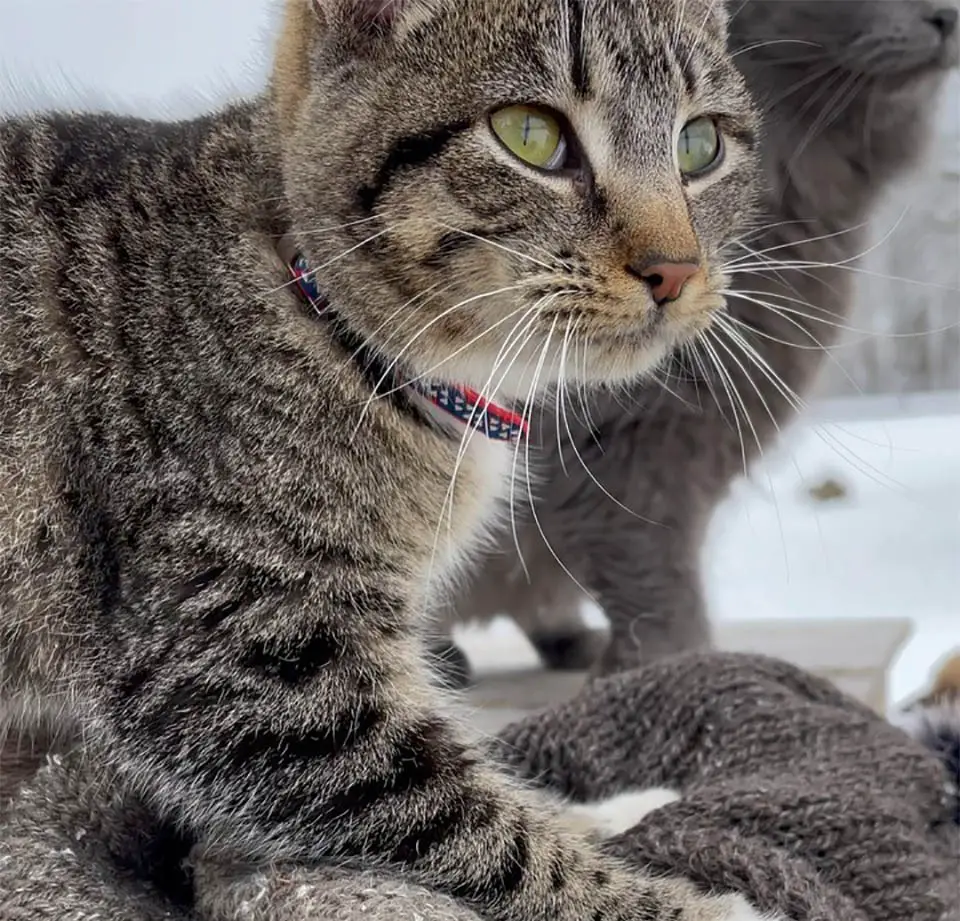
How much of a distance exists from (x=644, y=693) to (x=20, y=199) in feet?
2.10

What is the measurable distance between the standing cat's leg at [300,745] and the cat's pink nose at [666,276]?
0.26 m

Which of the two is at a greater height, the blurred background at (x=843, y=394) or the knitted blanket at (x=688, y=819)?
the blurred background at (x=843, y=394)

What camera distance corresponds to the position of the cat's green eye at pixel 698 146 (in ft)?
2.61

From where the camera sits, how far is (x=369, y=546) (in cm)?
75

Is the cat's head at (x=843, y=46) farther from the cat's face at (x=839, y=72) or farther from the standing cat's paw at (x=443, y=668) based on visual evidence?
the standing cat's paw at (x=443, y=668)

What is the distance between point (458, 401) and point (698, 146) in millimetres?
245

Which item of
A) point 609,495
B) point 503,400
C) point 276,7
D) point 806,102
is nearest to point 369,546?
point 503,400

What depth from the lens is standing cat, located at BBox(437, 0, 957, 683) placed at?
1133mm

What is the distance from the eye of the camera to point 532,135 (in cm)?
72

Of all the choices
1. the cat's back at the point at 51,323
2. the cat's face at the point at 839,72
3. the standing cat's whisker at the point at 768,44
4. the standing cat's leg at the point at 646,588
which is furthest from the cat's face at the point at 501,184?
the standing cat's leg at the point at 646,588

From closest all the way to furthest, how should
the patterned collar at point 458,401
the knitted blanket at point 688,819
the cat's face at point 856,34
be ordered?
the knitted blanket at point 688,819, the patterned collar at point 458,401, the cat's face at point 856,34

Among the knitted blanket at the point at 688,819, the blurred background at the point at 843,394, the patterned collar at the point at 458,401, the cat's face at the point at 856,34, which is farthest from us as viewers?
the cat's face at the point at 856,34

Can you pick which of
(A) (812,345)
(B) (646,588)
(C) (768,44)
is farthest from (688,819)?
(C) (768,44)

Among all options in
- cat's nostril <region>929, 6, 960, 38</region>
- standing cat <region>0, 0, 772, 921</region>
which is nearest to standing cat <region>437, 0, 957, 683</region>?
cat's nostril <region>929, 6, 960, 38</region>
